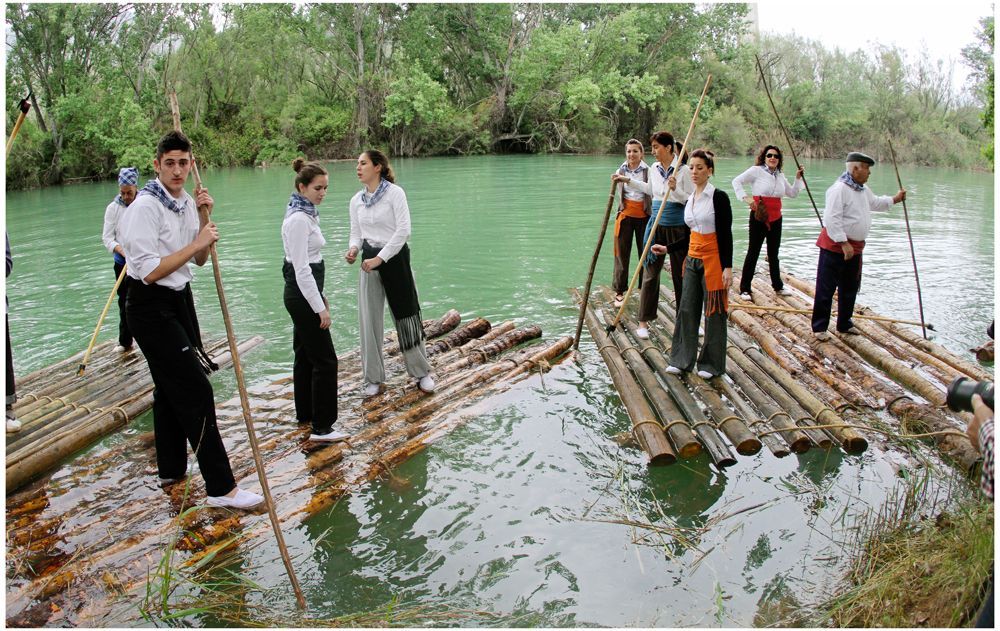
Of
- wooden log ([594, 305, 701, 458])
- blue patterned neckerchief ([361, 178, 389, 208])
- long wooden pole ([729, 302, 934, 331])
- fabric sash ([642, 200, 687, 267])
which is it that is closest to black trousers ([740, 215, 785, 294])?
long wooden pole ([729, 302, 934, 331])

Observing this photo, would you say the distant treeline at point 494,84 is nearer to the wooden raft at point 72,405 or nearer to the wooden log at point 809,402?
the wooden raft at point 72,405

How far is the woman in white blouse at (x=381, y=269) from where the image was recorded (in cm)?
562

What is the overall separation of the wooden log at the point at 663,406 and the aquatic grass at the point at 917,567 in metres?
1.10

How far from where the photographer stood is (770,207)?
8375 millimetres

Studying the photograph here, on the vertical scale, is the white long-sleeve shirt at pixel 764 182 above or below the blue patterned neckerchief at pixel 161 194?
below

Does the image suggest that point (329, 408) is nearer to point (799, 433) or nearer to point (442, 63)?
point (799, 433)

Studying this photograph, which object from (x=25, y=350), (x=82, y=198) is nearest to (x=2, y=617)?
(x=25, y=350)

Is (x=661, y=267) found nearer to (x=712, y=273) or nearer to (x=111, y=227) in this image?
(x=712, y=273)

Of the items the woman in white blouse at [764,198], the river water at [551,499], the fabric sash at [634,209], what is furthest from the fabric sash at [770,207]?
the river water at [551,499]

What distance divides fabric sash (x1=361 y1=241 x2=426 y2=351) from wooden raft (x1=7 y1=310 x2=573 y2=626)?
0.48 metres

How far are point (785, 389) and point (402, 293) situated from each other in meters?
3.01

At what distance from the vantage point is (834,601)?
3.54 meters

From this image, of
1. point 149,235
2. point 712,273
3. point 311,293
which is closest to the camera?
point 149,235

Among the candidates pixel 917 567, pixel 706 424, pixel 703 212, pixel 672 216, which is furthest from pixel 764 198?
pixel 917 567
